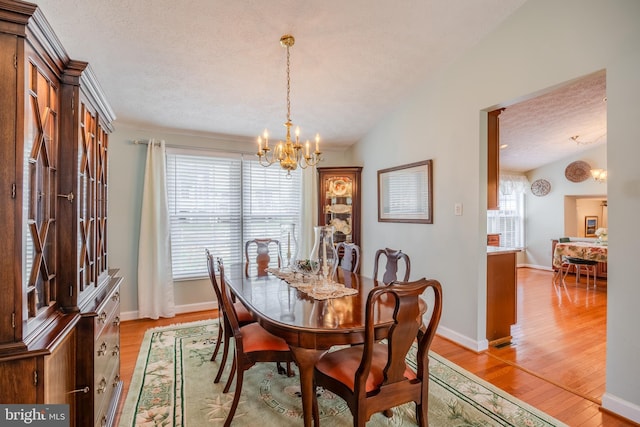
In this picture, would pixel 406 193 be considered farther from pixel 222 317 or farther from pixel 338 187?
pixel 222 317

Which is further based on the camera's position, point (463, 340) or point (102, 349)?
point (463, 340)

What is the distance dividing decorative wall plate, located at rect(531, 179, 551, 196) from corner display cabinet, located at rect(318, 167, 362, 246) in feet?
16.9

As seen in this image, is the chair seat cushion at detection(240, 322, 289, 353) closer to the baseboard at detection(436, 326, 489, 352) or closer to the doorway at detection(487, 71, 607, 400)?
the baseboard at detection(436, 326, 489, 352)

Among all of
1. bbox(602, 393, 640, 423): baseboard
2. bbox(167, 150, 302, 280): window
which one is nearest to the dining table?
bbox(602, 393, 640, 423): baseboard

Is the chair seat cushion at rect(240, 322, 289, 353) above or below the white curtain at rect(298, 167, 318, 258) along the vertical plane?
below

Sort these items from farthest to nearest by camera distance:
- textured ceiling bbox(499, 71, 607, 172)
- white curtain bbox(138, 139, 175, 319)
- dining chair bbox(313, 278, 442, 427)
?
textured ceiling bbox(499, 71, 607, 172) < white curtain bbox(138, 139, 175, 319) < dining chair bbox(313, 278, 442, 427)

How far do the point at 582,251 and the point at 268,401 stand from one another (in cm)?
602

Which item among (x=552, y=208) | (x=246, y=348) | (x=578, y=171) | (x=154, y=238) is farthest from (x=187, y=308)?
(x=578, y=171)

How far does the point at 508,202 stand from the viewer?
7.58m

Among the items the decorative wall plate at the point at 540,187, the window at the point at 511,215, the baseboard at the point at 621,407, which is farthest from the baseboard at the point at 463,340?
the decorative wall plate at the point at 540,187

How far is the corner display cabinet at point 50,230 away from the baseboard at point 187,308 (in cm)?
200

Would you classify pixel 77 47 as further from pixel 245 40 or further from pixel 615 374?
pixel 615 374

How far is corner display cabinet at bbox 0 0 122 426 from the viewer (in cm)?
107

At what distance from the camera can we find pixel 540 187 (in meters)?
7.32
